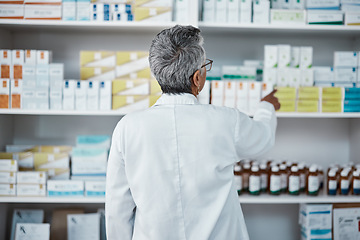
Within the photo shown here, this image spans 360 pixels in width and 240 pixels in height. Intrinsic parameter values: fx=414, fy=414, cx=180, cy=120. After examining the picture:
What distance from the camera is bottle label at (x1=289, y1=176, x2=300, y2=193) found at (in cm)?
258

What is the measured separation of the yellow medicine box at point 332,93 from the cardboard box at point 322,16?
1.37 feet

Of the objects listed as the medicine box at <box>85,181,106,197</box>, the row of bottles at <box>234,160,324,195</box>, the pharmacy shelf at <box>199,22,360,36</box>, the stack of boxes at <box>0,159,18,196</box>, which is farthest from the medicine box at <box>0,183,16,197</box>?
the pharmacy shelf at <box>199,22,360,36</box>

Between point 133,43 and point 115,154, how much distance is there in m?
1.71

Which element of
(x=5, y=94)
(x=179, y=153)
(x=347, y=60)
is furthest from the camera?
(x=347, y=60)

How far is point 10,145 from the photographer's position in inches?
109

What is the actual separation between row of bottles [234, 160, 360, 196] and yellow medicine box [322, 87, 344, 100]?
44 cm

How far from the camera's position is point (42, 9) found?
247cm

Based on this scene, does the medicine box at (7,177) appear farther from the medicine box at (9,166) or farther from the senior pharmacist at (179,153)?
the senior pharmacist at (179,153)

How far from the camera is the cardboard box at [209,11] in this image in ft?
8.20

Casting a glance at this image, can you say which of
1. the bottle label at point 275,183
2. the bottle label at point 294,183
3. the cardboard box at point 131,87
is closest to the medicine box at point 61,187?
the cardboard box at point 131,87

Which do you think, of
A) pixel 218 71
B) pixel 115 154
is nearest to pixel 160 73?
pixel 115 154

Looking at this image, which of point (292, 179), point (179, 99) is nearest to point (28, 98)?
point (179, 99)

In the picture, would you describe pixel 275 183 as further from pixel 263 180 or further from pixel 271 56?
pixel 271 56

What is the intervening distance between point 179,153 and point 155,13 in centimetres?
137
